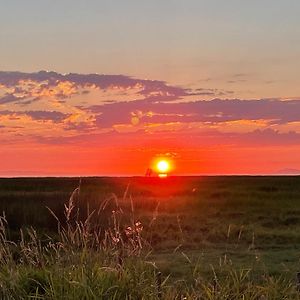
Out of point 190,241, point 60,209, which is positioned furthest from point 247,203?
point 190,241

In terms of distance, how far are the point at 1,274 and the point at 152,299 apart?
6.74 ft

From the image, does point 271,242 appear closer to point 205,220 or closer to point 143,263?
point 205,220

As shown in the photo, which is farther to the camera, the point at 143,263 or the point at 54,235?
the point at 54,235

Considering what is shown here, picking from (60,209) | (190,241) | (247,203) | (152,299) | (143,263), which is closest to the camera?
(152,299)

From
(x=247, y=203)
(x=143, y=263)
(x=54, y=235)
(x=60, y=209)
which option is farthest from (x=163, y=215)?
(x=143, y=263)

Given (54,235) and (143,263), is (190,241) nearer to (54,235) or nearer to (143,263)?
(54,235)

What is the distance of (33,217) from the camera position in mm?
25484

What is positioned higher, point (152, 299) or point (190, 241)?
point (152, 299)

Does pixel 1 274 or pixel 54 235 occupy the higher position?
pixel 1 274

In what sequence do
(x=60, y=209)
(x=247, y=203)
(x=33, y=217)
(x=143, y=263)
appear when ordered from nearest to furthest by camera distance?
(x=143, y=263), (x=33, y=217), (x=60, y=209), (x=247, y=203)

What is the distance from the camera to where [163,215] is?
94.7ft

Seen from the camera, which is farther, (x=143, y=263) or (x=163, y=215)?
(x=163, y=215)

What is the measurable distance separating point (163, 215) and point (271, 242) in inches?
304

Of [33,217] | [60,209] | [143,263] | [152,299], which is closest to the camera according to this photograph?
[152,299]
